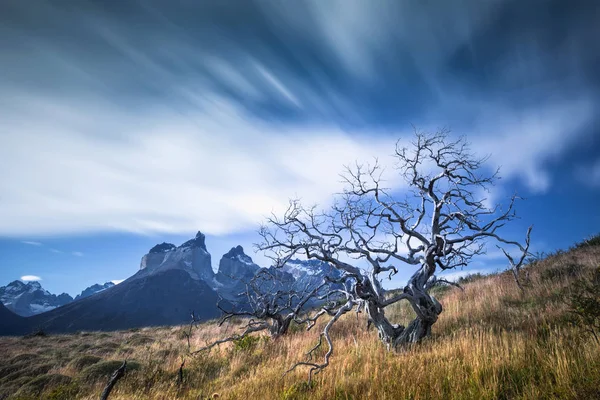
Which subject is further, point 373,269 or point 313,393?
point 373,269

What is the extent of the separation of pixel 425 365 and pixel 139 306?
613 feet

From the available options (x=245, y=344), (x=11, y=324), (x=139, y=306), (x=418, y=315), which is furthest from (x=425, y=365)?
(x=11, y=324)

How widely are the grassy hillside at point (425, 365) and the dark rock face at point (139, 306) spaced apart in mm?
125811

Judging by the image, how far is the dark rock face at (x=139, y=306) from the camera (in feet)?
417

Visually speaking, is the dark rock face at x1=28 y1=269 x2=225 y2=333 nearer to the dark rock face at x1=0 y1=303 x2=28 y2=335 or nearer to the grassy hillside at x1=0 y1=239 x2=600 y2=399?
the dark rock face at x1=0 y1=303 x2=28 y2=335

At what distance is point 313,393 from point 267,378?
1.75 m

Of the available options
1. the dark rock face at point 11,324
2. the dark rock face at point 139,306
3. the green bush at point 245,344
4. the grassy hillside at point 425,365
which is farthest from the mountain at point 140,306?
the grassy hillside at point 425,365

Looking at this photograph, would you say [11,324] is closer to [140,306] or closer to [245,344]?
[140,306]

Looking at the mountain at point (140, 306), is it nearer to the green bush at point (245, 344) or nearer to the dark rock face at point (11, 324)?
the dark rock face at point (11, 324)

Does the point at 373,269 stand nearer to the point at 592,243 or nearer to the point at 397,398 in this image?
the point at 397,398

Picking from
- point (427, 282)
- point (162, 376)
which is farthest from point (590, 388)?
point (162, 376)

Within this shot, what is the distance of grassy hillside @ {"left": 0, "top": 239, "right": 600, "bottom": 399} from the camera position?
4.30 m

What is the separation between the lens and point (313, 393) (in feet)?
16.6

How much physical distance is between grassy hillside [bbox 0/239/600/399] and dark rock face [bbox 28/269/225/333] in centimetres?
12581
